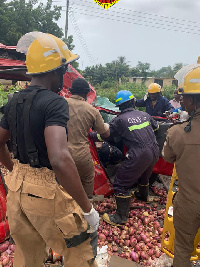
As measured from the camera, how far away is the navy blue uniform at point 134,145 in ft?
10.2

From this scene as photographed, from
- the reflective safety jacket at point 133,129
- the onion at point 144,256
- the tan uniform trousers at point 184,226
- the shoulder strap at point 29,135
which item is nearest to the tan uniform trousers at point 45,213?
the shoulder strap at point 29,135

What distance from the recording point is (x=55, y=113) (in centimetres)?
137

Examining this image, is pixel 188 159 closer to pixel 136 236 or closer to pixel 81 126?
pixel 81 126

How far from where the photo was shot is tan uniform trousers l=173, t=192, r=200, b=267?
1.90m

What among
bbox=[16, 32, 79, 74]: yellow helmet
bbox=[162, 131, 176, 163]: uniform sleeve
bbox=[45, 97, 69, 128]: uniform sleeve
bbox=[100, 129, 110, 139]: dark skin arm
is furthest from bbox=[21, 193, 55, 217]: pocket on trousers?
bbox=[100, 129, 110, 139]: dark skin arm

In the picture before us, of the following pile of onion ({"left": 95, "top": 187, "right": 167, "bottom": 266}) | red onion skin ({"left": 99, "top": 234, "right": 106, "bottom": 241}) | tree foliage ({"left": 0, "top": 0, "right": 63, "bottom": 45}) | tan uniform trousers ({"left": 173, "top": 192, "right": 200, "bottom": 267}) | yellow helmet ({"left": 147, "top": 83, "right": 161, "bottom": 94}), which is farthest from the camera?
tree foliage ({"left": 0, "top": 0, "right": 63, "bottom": 45})

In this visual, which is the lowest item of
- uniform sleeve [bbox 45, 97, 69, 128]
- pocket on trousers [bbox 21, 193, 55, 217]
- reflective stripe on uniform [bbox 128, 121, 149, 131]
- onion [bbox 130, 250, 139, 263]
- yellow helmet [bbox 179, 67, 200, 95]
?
onion [bbox 130, 250, 139, 263]

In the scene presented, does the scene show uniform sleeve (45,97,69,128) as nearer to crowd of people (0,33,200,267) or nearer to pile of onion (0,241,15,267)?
crowd of people (0,33,200,267)

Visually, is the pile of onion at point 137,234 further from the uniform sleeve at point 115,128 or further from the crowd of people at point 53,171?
the uniform sleeve at point 115,128

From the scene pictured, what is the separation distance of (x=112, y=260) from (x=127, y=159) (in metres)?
1.21

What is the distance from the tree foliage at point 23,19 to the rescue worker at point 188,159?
87.8 ft

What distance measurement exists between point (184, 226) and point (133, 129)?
144cm

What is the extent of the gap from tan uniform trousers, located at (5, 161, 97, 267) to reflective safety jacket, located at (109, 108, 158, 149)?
171 centimetres

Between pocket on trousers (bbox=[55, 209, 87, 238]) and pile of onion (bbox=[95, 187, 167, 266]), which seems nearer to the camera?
pocket on trousers (bbox=[55, 209, 87, 238])
